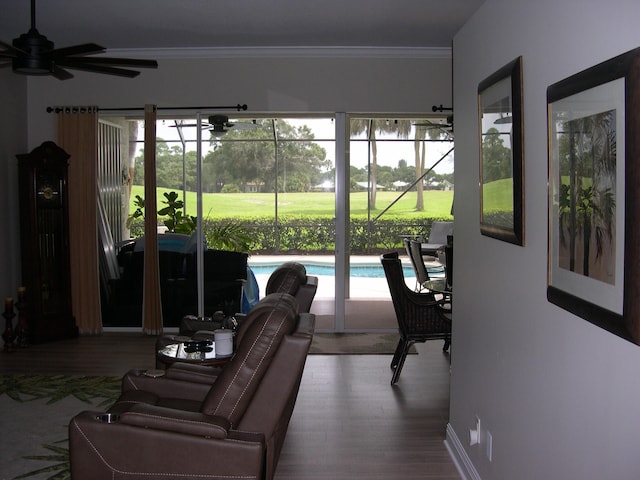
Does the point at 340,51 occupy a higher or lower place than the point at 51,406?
higher

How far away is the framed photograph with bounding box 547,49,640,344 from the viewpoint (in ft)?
5.53

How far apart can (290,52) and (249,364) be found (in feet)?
15.9

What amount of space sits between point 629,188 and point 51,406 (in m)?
4.28

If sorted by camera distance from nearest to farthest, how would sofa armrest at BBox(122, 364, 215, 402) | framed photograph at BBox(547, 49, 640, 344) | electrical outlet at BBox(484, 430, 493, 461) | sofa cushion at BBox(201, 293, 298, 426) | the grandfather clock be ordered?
framed photograph at BBox(547, 49, 640, 344)
sofa cushion at BBox(201, 293, 298, 426)
electrical outlet at BBox(484, 430, 493, 461)
sofa armrest at BBox(122, 364, 215, 402)
the grandfather clock

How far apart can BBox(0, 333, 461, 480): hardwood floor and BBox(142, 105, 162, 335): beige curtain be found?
9.1 inches

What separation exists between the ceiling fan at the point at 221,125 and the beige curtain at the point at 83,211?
1.07 metres

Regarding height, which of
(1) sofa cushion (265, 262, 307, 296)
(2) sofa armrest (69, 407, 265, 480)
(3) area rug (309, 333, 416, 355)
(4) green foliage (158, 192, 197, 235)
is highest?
(4) green foliage (158, 192, 197, 235)

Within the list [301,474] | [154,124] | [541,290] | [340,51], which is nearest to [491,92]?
[541,290]

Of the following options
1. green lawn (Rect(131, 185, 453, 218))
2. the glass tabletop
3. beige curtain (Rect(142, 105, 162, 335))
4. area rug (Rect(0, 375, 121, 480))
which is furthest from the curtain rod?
the glass tabletop

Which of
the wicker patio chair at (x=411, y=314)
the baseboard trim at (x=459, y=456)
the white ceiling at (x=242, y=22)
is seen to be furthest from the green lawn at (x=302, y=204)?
the baseboard trim at (x=459, y=456)

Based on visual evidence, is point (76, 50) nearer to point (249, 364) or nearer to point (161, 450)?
point (249, 364)

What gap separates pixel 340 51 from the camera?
7.01m

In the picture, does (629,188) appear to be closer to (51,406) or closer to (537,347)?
(537,347)

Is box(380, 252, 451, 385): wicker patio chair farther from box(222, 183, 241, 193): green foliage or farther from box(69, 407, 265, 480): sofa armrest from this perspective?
box(222, 183, 241, 193): green foliage
